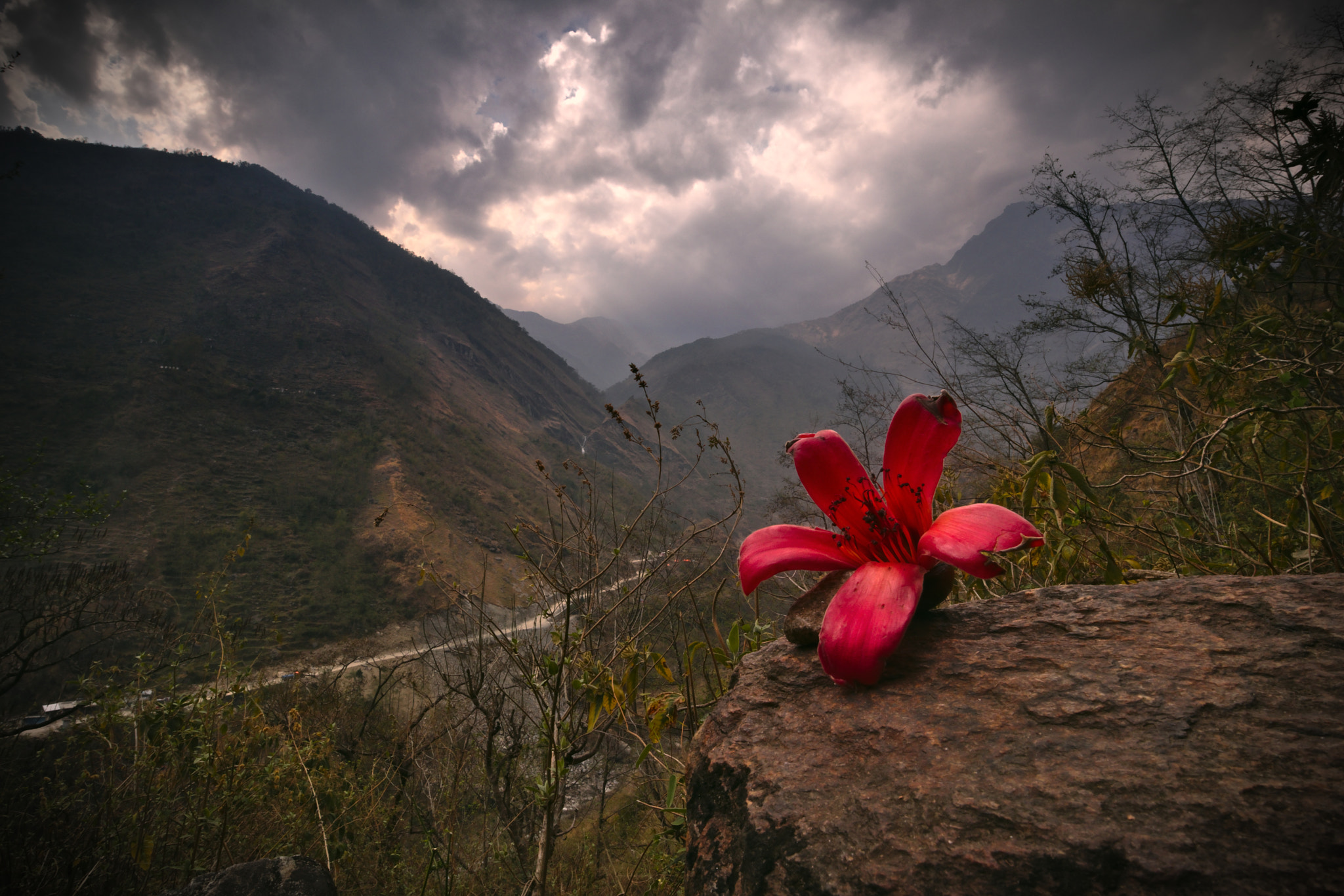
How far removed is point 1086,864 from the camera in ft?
1.96

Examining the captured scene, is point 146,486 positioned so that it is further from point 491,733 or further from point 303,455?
point 491,733

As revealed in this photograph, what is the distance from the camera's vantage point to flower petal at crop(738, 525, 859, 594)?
1119 mm

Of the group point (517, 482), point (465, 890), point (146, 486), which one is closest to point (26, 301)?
point (146, 486)

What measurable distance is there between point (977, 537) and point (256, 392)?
57.3 m

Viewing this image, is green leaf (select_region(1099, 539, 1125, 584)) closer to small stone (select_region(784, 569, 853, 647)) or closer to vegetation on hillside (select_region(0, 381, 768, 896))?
small stone (select_region(784, 569, 853, 647))

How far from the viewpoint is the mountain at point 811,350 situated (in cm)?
9300

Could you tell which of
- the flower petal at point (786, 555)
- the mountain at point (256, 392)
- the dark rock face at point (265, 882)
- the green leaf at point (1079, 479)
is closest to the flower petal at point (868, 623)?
the flower petal at point (786, 555)

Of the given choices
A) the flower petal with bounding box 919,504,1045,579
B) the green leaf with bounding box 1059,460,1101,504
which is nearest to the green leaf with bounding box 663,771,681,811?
the flower petal with bounding box 919,504,1045,579

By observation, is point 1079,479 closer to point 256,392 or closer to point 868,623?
point 868,623

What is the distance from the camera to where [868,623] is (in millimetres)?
944

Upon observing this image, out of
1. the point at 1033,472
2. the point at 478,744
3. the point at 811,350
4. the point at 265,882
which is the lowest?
the point at 478,744

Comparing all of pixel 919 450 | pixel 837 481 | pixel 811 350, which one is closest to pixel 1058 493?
pixel 919 450

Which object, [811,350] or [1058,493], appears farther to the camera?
[811,350]

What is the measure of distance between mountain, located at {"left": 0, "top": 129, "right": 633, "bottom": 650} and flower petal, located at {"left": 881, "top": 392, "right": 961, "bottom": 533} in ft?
15.0
